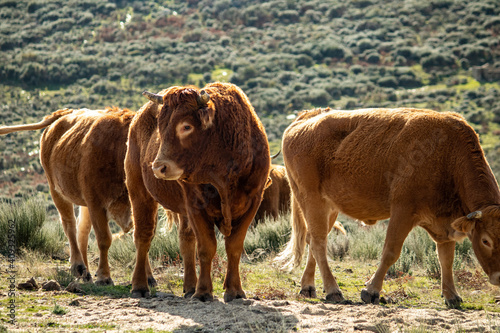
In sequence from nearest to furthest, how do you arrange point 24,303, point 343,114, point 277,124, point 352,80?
point 24,303
point 343,114
point 277,124
point 352,80

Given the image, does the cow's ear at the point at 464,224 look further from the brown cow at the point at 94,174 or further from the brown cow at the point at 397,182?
the brown cow at the point at 94,174

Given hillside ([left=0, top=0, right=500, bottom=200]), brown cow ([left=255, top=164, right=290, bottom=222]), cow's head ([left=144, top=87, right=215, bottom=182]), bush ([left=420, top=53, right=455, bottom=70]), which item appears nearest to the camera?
cow's head ([left=144, top=87, right=215, bottom=182])

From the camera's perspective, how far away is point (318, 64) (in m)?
47.6

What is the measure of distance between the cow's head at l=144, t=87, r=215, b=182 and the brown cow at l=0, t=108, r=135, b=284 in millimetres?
2317

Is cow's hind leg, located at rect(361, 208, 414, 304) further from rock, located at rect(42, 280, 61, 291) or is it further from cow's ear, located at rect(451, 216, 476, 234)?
rock, located at rect(42, 280, 61, 291)

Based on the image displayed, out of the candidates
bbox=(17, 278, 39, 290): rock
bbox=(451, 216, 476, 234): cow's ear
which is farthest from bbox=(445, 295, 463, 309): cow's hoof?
bbox=(17, 278, 39, 290): rock

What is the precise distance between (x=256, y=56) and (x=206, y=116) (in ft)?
145

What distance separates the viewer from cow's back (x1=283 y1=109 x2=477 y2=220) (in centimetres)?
661

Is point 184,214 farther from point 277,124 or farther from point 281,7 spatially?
point 281,7

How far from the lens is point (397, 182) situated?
264 inches

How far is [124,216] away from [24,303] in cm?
220

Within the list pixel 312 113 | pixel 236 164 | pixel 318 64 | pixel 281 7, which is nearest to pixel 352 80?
pixel 318 64

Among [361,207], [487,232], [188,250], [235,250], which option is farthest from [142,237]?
[487,232]

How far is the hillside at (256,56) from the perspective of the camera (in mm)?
37062
